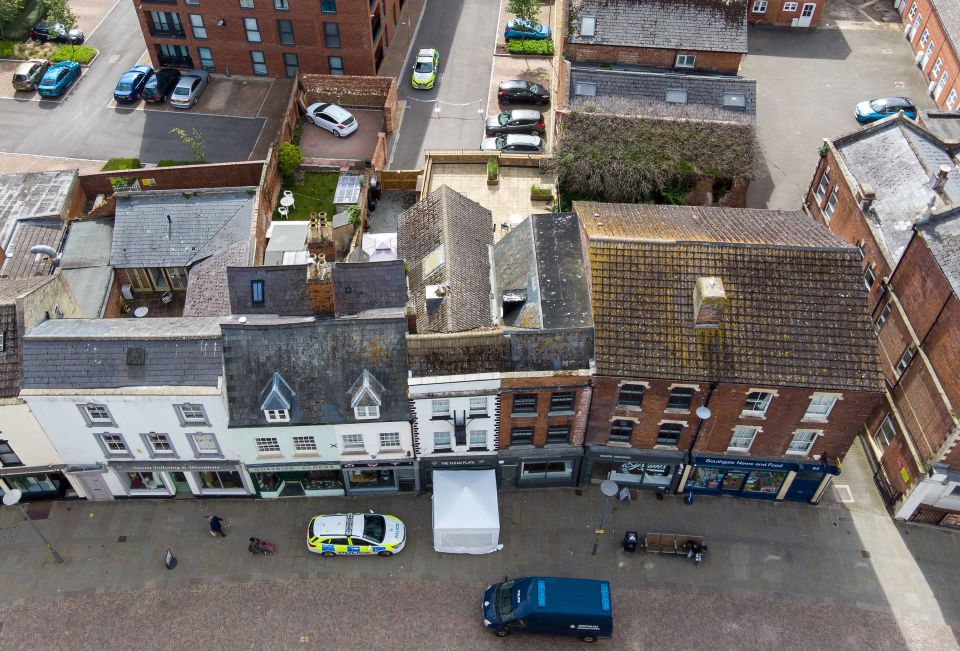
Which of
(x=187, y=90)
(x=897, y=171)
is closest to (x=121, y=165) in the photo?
(x=187, y=90)

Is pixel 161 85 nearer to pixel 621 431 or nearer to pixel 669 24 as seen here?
pixel 669 24

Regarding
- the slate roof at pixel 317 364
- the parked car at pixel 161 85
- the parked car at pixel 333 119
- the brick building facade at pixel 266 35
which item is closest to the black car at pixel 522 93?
the brick building facade at pixel 266 35

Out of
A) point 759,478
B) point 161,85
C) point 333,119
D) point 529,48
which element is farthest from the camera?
point 529,48

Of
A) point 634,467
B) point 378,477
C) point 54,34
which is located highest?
point 54,34

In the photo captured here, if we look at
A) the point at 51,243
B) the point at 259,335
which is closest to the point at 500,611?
the point at 259,335

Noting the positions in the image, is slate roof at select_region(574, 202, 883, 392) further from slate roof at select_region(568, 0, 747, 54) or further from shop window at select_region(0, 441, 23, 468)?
shop window at select_region(0, 441, 23, 468)

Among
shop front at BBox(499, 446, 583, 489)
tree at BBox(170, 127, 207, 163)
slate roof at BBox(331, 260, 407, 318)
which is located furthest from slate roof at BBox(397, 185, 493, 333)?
tree at BBox(170, 127, 207, 163)
